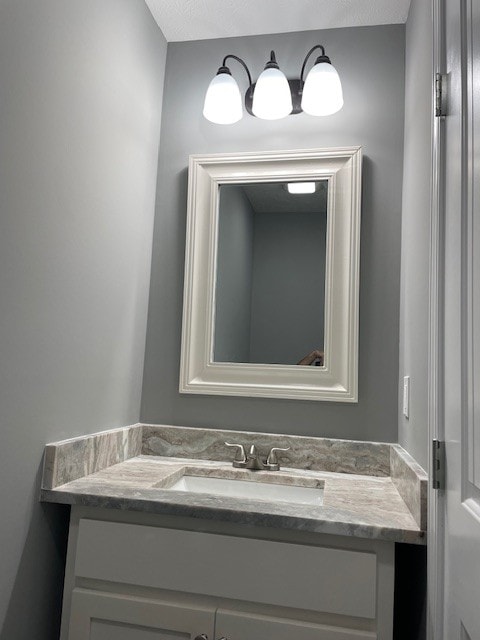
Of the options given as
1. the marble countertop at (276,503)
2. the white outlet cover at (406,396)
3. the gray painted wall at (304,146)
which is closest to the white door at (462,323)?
the marble countertop at (276,503)

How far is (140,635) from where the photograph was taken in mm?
1175

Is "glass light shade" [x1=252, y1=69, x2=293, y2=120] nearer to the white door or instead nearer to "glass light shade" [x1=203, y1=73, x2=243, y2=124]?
"glass light shade" [x1=203, y1=73, x2=243, y2=124]

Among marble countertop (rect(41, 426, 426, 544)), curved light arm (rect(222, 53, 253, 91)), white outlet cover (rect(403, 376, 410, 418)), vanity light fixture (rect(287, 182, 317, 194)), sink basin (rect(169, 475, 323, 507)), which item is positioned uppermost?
curved light arm (rect(222, 53, 253, 91))

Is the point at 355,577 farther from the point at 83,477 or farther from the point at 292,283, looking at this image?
the point at 292,283

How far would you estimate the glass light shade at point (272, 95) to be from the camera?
1699 mm

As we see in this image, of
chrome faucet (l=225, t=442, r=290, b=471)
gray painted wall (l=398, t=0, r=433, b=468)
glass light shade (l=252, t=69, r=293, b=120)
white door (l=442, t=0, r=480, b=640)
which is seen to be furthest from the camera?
glass light shade (l=252, t=69, r=293, b=120)

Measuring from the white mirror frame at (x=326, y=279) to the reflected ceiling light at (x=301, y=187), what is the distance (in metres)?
0.02

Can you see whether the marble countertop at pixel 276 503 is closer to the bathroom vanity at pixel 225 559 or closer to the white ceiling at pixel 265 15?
the bathroom vanity at pixel 225 559

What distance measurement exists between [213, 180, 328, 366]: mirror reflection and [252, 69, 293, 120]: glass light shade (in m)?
0.24

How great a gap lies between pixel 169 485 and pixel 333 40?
1.62 metres

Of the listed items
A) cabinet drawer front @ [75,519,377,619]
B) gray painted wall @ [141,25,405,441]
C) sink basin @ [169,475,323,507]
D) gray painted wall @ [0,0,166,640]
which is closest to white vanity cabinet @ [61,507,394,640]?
cabinet drawer front @ [75,519,377,619]

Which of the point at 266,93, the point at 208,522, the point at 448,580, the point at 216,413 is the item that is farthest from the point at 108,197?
the point at 448,580

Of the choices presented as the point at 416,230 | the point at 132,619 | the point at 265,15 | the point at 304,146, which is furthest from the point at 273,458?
the point at 265,15

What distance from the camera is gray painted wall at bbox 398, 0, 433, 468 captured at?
4.00ft
